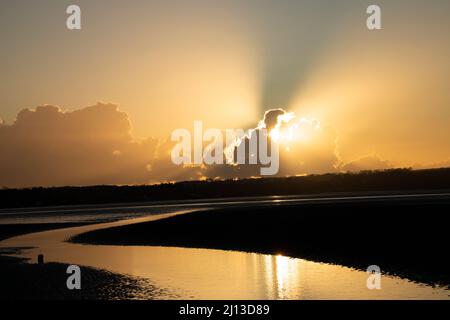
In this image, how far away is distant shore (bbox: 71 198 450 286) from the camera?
1330 inches

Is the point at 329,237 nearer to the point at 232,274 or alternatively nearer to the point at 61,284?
the point at 232,274

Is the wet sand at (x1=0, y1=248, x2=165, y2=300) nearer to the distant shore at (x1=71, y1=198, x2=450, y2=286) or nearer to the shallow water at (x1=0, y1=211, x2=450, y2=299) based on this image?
the shallow water at (x1=0, y1=211, x2=450, y2=299)

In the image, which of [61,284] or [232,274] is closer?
[61,284]

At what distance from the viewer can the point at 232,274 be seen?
3425 centimetres

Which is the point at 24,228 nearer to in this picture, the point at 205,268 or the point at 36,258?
the point at 36,258

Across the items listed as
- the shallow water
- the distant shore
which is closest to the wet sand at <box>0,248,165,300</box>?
the shallow water

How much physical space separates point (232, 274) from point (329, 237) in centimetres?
1260

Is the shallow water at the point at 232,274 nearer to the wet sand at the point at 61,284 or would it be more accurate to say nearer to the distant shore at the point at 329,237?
the wet sand at the point at 61,284

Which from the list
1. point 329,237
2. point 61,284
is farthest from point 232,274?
point 329,237

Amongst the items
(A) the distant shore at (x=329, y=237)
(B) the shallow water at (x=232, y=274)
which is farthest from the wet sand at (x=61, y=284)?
(A) the distant shore at (x=329, y=237)

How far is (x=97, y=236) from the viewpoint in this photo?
58969mm

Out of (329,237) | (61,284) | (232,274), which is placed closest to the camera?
(61,284)

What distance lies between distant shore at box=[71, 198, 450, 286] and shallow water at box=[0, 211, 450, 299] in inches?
79.6

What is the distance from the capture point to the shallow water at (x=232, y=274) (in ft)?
90.4
